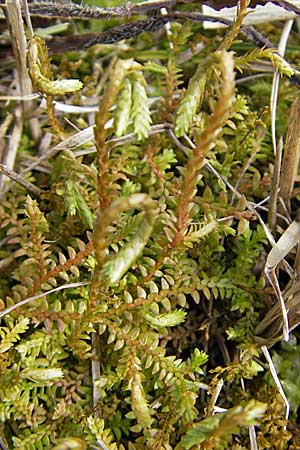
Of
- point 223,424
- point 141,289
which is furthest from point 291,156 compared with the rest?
point 223,424

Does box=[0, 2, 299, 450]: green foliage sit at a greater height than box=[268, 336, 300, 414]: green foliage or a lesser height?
greater

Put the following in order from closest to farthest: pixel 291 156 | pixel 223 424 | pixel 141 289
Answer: pixel 223 424, pixel 141 289, pixel 291 156

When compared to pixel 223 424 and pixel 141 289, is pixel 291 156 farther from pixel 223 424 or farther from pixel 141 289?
pixel 223 424

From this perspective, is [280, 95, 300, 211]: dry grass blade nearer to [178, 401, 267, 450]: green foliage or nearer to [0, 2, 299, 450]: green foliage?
[0, 2, 299, 450]: green foliage

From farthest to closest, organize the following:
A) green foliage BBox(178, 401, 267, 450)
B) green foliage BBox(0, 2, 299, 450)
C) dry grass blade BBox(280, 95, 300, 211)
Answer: dry grass blade BBox(280, 95, 300, 211)
green foliage BBox(0, 2, 299, 450)
green foliage BBox(178, 401, 267, 450)

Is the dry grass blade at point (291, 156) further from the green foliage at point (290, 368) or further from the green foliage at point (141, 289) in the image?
the green foliage at point (290, 368)

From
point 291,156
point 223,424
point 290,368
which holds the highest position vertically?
point 291,156

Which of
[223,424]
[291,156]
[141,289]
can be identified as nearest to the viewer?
[223,424]

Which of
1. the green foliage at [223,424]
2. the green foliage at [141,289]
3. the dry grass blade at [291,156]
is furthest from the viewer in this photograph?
the dry grass blade at [291,156]

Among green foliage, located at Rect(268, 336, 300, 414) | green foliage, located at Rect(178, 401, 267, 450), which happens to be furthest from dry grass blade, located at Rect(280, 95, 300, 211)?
green foliage, located at Rect(178, 401, 267, 450)

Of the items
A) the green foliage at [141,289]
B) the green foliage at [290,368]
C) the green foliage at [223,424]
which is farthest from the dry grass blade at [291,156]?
the green foliage at [223,424]

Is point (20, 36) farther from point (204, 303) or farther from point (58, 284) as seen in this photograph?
point (204, 303)

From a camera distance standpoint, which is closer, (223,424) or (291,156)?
(223,424)
